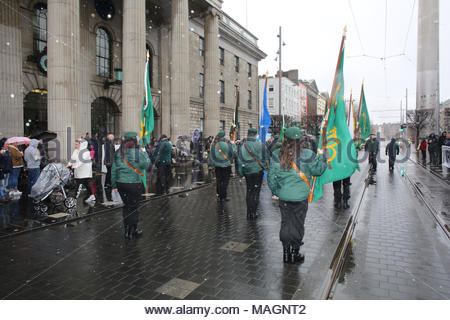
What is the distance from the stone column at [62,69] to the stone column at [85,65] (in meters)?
5.07

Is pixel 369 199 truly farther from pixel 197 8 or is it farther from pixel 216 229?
pixel 197 8

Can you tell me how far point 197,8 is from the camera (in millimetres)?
25219

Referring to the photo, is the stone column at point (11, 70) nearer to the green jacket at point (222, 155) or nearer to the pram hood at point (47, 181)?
the pram hood at point (47, 181)

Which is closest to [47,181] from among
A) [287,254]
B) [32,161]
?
[32,161]

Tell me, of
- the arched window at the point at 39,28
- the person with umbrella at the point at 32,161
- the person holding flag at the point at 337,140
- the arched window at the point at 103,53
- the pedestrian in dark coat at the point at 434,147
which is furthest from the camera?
the arched window at the point at 103,53

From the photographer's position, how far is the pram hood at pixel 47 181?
26.0 feet

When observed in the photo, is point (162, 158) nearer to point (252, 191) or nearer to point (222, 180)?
Answer: point (222, 180)

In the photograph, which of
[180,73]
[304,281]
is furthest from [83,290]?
[180,73]

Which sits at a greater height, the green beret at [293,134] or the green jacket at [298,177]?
the green beret at [293,134]

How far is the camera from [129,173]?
5781 mm

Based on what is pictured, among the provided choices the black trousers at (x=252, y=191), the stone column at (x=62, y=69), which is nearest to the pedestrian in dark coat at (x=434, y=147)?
the black trousers at (x=252, y=191)

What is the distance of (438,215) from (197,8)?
925 inches
